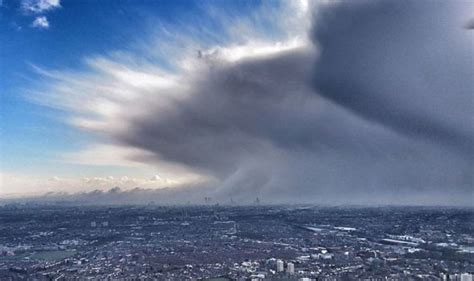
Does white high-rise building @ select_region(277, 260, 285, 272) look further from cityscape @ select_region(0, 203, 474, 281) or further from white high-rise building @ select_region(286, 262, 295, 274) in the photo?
white high-rise building @ select_region(286, 262, 295, 274)

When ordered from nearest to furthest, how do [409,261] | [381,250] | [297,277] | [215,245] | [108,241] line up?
1. [297,277]
2. [409,261]
3. [381,250]
4. [215,245]
5. [108,241]

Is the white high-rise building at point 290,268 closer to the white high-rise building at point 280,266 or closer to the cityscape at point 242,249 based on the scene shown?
the cityscape at point 242,249

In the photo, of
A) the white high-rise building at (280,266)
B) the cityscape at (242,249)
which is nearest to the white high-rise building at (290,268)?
the cityscape at (242,249)

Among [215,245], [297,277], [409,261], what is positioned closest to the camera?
[297,277]

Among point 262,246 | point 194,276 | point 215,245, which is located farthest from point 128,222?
point 194,276

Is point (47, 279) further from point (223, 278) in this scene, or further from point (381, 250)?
point (381, 250)

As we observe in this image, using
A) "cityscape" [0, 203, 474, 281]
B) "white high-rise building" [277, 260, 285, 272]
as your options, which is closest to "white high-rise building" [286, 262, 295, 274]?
"cityscape" [0, 203, 474, 281]

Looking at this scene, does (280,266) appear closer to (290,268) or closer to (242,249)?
(290,268)

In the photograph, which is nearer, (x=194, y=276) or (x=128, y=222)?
(x=194, y=276)
